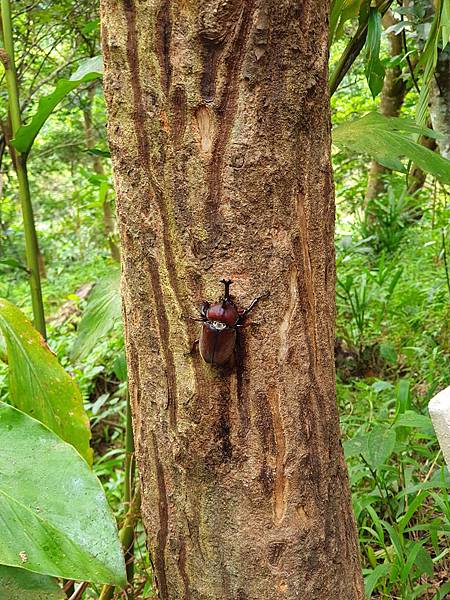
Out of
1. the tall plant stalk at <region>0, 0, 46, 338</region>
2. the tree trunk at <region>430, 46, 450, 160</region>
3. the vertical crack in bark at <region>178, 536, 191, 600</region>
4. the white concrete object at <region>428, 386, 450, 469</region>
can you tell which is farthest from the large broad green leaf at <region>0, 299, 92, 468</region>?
the tree trunk at <region>430, 46, 450, 160</region>

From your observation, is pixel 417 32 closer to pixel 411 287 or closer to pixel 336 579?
pixel 411 287

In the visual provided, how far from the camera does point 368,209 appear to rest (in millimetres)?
4914

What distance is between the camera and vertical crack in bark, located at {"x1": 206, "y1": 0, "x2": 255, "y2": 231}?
2.56ft

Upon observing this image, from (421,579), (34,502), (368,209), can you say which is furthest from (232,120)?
(368,209)

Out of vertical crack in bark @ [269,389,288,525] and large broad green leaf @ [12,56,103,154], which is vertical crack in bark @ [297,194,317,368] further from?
large broad green leaf @ [12,56,103,154]

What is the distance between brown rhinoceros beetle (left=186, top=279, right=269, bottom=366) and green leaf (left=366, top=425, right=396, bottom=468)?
0.76m

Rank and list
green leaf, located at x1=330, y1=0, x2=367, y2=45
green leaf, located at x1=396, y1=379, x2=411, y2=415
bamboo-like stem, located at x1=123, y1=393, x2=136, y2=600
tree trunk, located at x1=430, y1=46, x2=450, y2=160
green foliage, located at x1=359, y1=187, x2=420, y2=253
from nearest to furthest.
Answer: green leaf, located at x1=330, y1=0, x2=367, y2=45 → bamboo-like stem, located at x1=123, y1=393, x2=136, y2=600 → green leaf, located at x1=396, y1=379, x2=411, y2=415 → tree trunk, located at x1=430, y1=46, x2=450, y2=160 → green foliage, located at x1=359, y1=187, x2=420, y2=253

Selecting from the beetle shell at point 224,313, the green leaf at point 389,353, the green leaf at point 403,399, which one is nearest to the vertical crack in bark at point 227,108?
the beetle shell at point 224,313

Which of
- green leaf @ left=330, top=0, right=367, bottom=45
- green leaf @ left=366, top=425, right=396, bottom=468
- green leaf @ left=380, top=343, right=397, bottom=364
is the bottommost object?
green leaf @ left=380, top=343, right=397, bottom=364

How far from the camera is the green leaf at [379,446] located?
57.3 inches

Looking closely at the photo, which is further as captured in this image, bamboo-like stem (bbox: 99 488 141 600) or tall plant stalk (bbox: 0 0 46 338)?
bamboo-like stem (bbox: 99 488 141 600)

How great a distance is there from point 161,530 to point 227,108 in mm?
670

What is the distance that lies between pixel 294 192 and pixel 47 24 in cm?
A: 250

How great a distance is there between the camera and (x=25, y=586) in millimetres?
992
